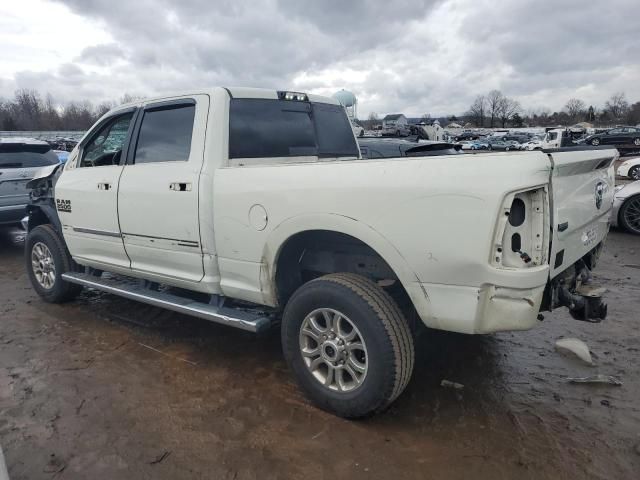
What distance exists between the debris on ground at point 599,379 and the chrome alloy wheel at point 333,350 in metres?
1.65

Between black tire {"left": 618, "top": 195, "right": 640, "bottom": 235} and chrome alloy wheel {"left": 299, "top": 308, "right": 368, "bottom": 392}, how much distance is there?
7.59 m

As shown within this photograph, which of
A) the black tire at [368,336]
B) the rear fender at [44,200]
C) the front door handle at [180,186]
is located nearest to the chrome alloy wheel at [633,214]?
the black tire at [368,336]

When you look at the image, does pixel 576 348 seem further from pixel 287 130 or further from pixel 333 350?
pixel 287 130

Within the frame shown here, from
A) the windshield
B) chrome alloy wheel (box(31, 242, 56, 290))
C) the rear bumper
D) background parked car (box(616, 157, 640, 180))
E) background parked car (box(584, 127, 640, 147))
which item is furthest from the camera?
background parked car (box(584, 127, 640, 147))

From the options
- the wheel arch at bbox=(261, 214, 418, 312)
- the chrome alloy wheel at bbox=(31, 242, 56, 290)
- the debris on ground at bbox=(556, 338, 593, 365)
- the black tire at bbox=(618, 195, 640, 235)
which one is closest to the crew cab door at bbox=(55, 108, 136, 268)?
the chrome alloy wheel at bbox=(31, 242, 56, 290)

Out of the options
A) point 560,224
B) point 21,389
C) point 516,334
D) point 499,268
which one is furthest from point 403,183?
point 21,389

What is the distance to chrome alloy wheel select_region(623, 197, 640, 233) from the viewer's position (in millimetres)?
8484

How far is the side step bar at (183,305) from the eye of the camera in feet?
11.1

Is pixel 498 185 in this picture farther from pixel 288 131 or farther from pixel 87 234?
pixel 87 234

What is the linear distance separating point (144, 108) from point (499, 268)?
3.24 m

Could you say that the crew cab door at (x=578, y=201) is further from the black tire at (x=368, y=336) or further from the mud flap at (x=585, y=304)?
the black tire at (x=368, y=336)

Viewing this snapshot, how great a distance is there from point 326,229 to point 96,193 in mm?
2544

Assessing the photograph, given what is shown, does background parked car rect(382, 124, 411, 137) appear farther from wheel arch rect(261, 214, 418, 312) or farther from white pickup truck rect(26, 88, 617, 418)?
wheel arch rect(261, 214, 418, 312)

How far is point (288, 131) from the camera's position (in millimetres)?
4137
